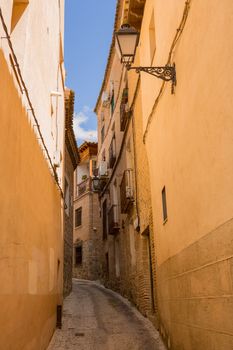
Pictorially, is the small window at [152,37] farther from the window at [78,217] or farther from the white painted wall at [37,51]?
the window at [78,217]

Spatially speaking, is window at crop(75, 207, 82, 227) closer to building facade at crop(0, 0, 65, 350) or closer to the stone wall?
the stone wall

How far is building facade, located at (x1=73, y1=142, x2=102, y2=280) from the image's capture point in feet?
88.6

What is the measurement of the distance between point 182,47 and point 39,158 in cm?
306

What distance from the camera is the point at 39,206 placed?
7.32m

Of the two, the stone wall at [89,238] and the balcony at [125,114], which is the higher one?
the balcony at [125,114]

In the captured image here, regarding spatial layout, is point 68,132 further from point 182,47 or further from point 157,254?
point 182,47

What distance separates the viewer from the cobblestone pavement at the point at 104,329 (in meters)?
8.50

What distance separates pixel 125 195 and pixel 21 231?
8211 mm

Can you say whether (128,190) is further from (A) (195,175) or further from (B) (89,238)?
(B) (89,238)

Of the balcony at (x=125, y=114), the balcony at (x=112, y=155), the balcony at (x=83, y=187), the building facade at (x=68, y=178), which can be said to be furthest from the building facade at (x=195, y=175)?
the balcony at (x=83, y=187)

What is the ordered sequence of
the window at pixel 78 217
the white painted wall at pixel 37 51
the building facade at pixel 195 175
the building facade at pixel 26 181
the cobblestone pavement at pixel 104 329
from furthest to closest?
the window at pixel 78 217 < the cobblestone pavement at pixel 104 329 < the white painted wall at pixel 37 51 < the building facade at pixel 26 181 < the building facade at pixel 195 175

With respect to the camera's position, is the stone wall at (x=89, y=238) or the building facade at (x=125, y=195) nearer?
the building facade at (x=125, y=195)

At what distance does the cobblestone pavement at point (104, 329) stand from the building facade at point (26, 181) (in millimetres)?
772

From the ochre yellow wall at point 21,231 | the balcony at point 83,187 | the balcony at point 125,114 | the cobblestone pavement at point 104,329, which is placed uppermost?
the balcony at point 83,187
